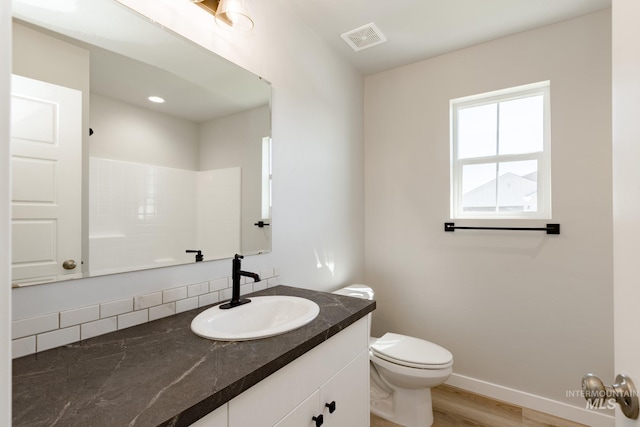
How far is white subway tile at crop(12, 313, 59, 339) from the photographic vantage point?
2.73ft

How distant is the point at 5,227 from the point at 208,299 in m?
1.10

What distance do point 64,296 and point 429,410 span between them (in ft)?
6.47

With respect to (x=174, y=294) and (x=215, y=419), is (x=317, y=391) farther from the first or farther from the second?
(x=174, y=294)

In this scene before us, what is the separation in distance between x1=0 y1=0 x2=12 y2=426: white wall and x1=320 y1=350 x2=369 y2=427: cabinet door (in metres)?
0.93

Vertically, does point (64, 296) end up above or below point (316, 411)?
above

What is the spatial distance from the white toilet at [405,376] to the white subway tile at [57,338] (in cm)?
151

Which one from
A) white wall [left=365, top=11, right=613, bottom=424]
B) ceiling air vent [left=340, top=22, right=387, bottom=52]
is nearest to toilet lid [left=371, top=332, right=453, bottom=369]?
white wall [left=365, top=11, right=613, bottom=424]

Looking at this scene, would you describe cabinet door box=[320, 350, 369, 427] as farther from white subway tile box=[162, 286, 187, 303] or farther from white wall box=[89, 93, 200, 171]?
white wall box=[89, 93, 200, 171]

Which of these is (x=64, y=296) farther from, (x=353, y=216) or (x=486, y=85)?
(x=486, y=85)

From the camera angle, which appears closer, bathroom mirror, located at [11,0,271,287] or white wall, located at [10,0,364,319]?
bathroom mirror, located at [11,0,271,287]

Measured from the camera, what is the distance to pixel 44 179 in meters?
0.90

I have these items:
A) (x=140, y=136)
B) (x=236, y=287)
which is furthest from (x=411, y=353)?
A: (x=140, y=136)

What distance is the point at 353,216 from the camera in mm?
2537

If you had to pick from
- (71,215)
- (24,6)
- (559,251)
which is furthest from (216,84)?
(559,251)
